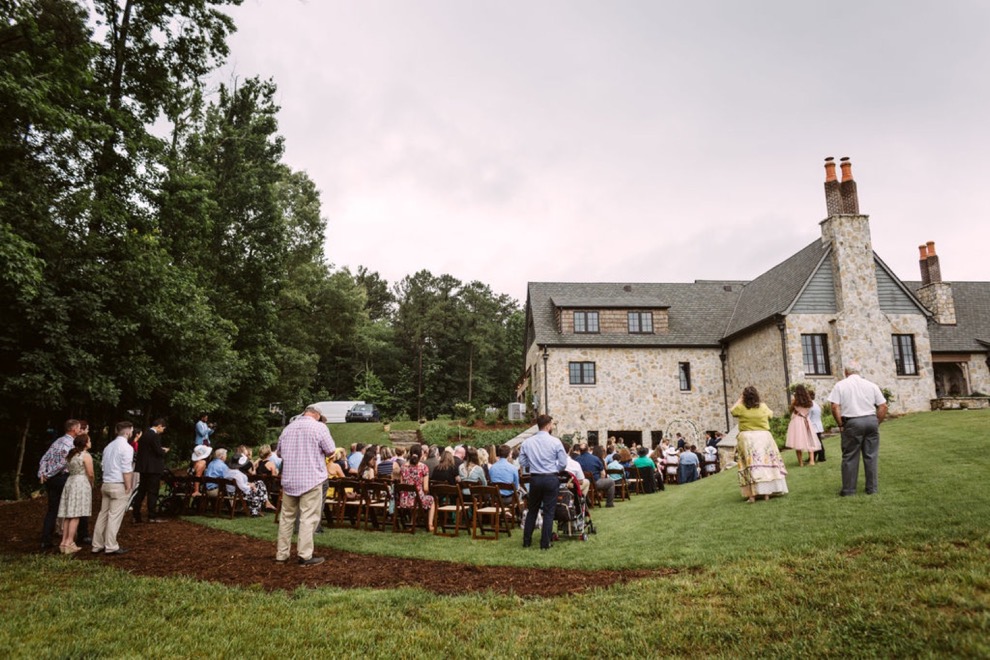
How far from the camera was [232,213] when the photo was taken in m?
21.9

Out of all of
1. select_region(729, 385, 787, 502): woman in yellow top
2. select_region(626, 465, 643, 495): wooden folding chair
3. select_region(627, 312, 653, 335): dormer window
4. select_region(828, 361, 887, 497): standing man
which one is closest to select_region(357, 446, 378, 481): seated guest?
select_region(626, 465, 643, 495): wooden folding chair

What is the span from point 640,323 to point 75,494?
936 inches

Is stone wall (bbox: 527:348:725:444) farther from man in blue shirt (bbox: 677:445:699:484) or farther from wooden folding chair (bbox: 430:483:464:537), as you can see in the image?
wooden folding chair (bbox: 430:483:464:537)

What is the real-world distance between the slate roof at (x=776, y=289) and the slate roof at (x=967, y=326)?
6.57 meters

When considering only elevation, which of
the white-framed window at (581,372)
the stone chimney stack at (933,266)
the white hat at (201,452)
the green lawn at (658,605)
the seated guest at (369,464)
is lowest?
the green lawn at (658,605)

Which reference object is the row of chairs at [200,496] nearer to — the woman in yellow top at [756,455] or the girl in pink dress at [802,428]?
the woman in yellow top at [756,455]

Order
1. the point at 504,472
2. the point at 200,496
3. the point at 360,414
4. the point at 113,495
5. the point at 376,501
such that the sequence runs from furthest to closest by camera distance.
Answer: the point at 360,414 → the point at 200,496 → the point at 376,501 → the point at 504,472 → the point at 113,495

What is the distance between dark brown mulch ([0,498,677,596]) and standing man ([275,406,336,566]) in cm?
24

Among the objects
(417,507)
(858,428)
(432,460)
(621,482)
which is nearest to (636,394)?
(621,482)

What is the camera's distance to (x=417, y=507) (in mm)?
9852

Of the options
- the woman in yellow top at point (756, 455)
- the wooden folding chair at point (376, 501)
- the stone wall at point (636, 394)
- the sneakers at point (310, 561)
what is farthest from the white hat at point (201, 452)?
the stone wall at point (636, 394)

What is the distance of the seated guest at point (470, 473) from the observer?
33.1 feet

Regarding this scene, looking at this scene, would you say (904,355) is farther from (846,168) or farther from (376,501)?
(376,501)

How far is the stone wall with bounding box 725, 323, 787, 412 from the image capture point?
22266 millimetres
